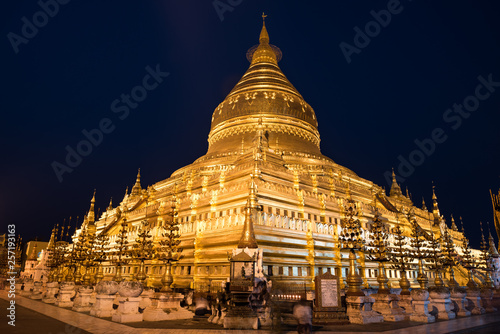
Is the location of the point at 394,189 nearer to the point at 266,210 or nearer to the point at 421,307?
the point at 266,210

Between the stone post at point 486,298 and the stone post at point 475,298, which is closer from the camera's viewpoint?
the stone post at point 475,298

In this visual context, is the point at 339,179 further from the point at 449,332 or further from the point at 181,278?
the point at 449,332

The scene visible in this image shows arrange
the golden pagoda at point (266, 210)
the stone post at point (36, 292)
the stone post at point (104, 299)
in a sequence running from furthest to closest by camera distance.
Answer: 1. the stone post at point (36, 292)
2. the golden pagoda at point (266, 210)
3. the stone post at point (104, 299)

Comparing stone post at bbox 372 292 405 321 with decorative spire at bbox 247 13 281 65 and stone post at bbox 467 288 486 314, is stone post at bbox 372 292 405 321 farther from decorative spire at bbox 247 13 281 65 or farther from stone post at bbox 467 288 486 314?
decorative spire at bbox 247 13 281 65

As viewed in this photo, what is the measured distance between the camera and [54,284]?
25.2 meters

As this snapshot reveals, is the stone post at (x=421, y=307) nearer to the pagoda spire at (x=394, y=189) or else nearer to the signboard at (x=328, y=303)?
the signboard at (x=328, y=303)

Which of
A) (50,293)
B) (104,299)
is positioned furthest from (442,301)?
(50,293)

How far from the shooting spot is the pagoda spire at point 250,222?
64.0ft

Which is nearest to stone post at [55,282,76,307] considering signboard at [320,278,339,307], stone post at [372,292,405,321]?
signboard at [320,278,339,307]

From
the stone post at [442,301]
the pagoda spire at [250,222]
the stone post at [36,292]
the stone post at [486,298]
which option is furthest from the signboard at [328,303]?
the stone post at [36,292]

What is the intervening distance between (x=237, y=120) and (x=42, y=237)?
59931 millimetres

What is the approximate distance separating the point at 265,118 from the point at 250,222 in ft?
76.1

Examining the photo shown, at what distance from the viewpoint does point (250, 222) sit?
20500mm

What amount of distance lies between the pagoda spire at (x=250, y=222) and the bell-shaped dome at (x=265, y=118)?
14.8m
